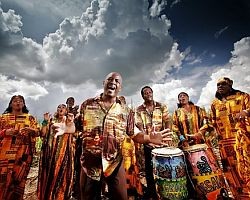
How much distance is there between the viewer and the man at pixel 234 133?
429 centimetres

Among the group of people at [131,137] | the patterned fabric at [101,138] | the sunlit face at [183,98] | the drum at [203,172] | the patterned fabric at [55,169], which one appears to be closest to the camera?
the patterned fabric at [101,138]

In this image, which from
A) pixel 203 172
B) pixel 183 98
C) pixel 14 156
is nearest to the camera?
pixel 203 172

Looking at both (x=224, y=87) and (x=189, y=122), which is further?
(x=189, y=122)

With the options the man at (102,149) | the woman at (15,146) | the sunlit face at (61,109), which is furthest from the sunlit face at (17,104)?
the man at (102,149)

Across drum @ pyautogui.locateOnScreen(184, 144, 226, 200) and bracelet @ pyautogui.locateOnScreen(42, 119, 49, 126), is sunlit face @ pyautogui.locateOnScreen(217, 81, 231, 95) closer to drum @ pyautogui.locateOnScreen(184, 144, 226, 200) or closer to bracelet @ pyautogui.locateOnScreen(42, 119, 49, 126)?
drum @ pyautogui.locateOnScreen(184, 144, 226, 200)

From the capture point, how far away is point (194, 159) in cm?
407

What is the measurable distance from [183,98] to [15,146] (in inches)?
120

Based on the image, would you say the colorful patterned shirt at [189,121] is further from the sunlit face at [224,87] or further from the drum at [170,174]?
the drum at [170,174]

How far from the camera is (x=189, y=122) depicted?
502 cm

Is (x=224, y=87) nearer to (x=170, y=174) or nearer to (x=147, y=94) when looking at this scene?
(x=147, y=94)

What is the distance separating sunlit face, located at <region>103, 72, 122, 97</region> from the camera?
3176 mm

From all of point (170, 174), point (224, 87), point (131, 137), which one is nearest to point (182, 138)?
point (224, 87)

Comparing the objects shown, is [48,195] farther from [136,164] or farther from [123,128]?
[123,128]

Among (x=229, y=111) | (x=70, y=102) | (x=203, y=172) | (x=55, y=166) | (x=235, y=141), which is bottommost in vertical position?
(x=203, y=172)
